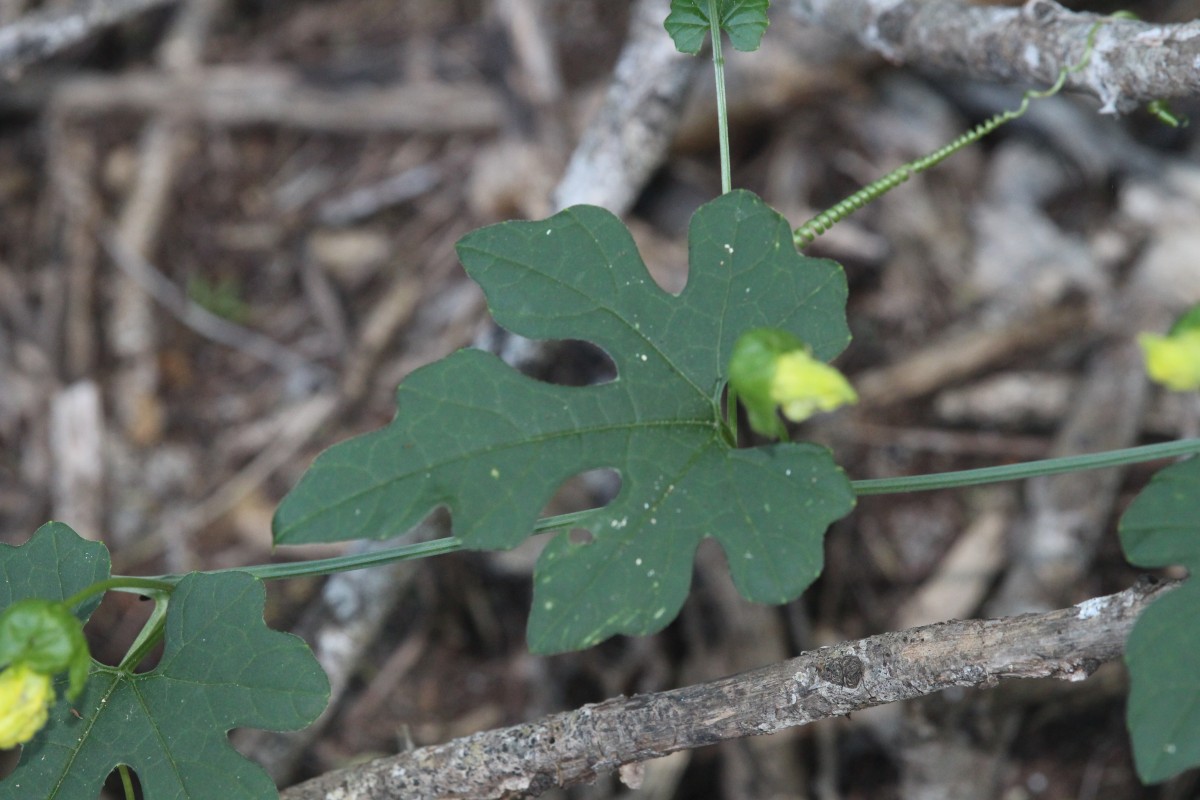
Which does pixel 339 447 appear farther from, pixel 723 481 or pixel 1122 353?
pixel 1122 353

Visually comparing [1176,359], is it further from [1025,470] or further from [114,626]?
[114,626]

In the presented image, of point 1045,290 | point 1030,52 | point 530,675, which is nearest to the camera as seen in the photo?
point 1030,52

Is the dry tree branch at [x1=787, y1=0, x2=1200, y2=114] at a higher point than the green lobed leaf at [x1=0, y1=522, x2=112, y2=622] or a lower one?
higher

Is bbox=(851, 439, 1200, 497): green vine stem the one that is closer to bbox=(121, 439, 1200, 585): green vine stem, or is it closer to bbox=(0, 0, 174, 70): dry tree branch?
bbox=(121, 439, 1200, 585): green vine stem

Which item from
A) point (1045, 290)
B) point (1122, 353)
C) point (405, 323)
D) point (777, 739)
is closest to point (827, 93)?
point (1045, 290)

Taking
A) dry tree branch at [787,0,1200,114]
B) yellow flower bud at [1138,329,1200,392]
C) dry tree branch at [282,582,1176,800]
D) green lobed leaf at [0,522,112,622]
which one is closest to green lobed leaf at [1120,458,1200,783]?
dry tree branch at [282,582,1176,800]

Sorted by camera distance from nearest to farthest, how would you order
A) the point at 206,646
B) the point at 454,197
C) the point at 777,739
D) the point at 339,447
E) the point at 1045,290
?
1. the point at 339,447
2. the point at 206,646
3. the point at 777,739
4. the point at 1045,290
5. the point at 454,197
